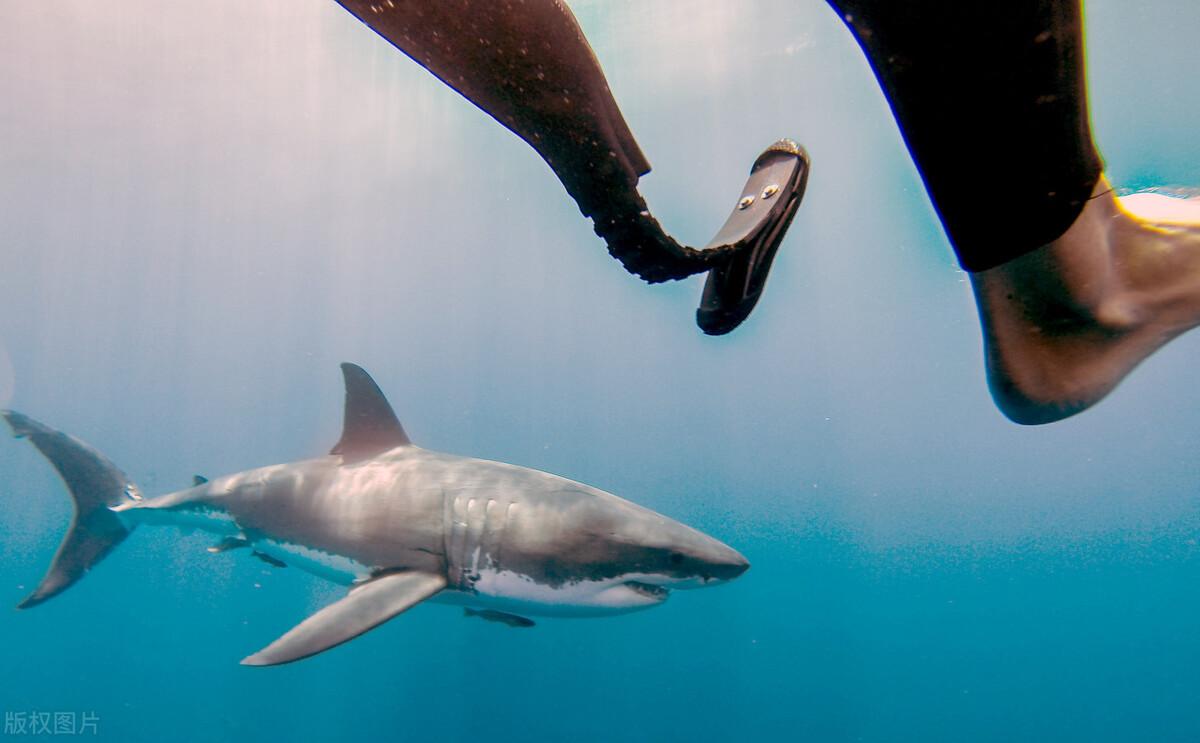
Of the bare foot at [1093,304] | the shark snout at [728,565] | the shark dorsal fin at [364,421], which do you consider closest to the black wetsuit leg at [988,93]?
the bare foot at [1093,304]

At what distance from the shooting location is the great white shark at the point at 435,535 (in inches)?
176

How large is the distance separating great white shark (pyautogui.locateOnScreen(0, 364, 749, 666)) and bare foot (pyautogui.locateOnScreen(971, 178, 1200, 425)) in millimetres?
3410

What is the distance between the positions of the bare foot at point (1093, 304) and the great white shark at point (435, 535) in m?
3.41

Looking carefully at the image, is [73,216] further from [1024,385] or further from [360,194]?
[1024,385]

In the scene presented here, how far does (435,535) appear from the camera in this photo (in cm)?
476

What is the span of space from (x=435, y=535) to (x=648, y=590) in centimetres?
188

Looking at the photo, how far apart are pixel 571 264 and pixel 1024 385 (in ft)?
173

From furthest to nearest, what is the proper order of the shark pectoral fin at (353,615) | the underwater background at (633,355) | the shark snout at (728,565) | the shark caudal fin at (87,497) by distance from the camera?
the underwater background at (633,355), the shark caudal fin at (87,497), the shark snout at (728,565), the shark pectoral fin at (353,615)

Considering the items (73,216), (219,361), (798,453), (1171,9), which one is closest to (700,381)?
(798,453)

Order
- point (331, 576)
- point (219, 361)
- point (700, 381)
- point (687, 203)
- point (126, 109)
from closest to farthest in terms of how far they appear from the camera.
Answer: point (331, 576) → point (126, 109) → point (687, 203) → point (700, 381) → point (219, 361)

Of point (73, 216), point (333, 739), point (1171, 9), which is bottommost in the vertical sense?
point (333, 739)

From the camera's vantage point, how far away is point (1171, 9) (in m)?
16.9

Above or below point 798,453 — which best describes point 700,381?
above

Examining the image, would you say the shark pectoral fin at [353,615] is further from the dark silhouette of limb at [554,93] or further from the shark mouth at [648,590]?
the dark silhouette of limb at [554,93]
